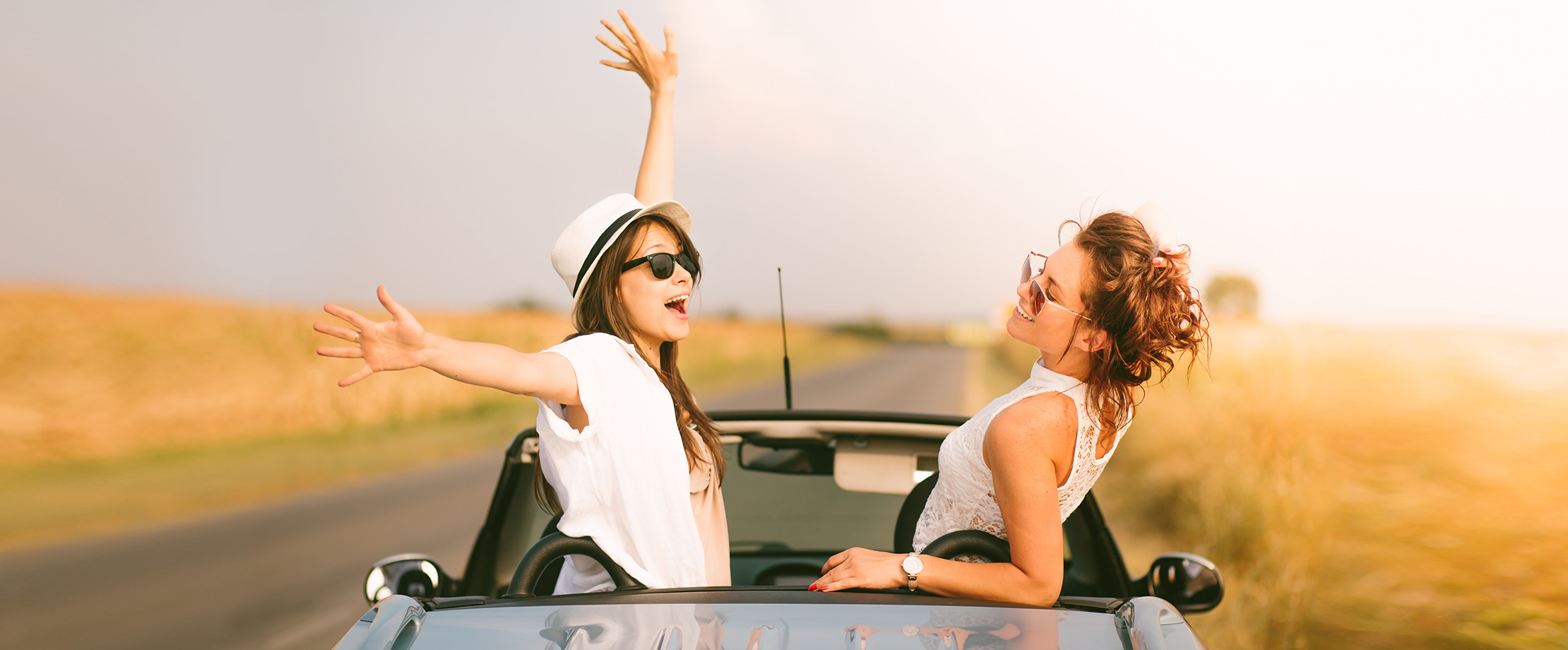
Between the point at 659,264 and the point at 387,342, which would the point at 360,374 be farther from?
the point at 659,264

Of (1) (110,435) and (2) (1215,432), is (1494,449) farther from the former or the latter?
(1) (110,435)

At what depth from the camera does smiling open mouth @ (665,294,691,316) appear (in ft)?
8.07

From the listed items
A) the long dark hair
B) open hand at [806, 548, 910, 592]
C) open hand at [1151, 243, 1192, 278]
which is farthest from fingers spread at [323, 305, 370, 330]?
open hand at [1151, 243, 1192, 278]

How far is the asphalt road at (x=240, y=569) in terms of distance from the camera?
6406mm

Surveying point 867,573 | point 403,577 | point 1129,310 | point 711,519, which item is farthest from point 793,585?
point 1129,310

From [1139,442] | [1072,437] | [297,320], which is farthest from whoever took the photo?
[297,320]

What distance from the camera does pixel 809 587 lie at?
6.91 ft

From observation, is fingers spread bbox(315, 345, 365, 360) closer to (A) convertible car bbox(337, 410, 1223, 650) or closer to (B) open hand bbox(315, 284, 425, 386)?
(B) open hand bbox(315, 284, 425, 386)

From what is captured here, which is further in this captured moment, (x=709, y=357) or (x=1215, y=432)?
(x=709, y=357)

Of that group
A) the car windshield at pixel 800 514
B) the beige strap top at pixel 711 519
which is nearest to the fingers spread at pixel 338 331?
the beige strap top at pixel 711 519

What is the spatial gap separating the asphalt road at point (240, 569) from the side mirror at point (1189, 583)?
4.79 meters

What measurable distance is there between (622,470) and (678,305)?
0.51m

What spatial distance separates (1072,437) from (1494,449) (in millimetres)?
5562

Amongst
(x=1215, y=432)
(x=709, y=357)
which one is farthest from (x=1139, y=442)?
(x=709, y=357)
